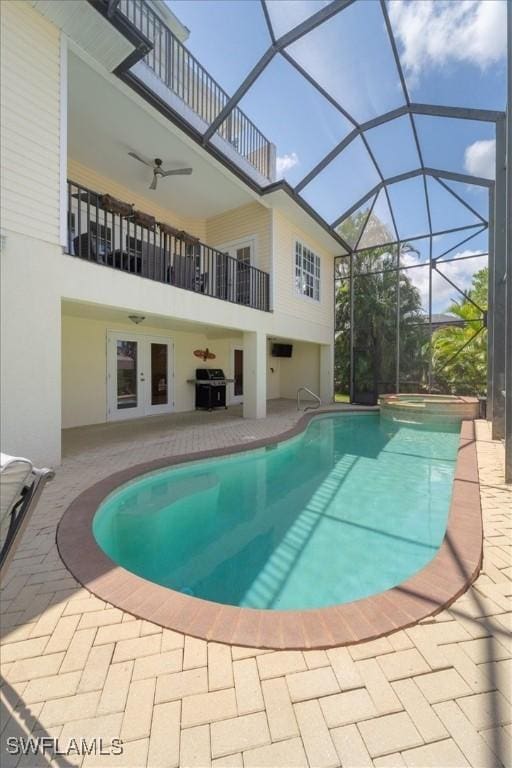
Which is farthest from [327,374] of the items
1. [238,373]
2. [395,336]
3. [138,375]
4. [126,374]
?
[126,374]

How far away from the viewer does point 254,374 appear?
8797mm

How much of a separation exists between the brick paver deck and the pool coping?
53 millimetres

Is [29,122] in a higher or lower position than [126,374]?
higher

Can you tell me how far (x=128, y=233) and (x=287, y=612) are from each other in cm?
581

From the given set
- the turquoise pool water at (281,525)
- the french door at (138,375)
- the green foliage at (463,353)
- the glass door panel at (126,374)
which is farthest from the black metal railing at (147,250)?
the green foliage at (463,353)

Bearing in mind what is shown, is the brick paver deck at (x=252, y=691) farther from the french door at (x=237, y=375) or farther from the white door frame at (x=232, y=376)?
the french door at (x=237, y=375)

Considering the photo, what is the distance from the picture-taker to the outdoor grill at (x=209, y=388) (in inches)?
412

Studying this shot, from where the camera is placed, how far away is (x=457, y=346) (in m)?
11.6

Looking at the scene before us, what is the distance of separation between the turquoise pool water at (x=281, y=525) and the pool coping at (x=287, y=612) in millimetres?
552

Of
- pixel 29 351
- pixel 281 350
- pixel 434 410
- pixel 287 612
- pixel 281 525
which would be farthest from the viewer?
pixel 281 350

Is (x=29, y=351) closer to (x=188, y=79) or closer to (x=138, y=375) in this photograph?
(x=138, y=375)

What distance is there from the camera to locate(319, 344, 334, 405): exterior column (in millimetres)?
12484

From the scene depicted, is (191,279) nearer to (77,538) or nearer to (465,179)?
(77,538)

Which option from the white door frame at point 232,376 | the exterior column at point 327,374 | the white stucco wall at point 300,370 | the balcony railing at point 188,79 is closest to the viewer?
the balcony railing at point 188,79
